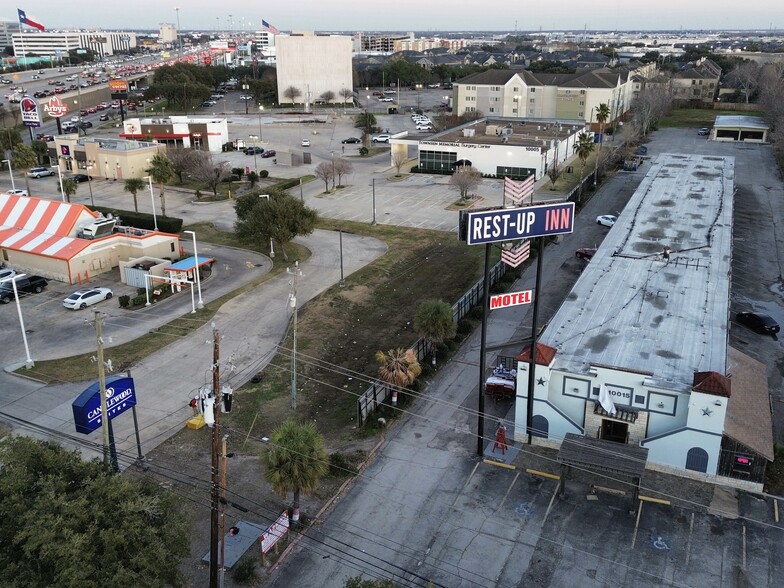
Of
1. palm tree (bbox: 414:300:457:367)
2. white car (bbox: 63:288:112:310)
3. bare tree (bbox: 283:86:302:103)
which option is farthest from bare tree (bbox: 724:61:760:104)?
white car (bbox: 63:288:112:310)

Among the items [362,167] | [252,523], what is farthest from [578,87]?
[252,523]

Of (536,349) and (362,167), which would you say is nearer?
(536,349)

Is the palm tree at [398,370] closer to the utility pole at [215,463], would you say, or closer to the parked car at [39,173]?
the utility pole at [215,463]

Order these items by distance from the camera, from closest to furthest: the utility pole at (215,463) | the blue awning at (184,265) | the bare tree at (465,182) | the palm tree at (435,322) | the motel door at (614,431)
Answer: the utility pole at (215,463)
the motel door at (614,431)
the palm tree at (435,322)
the blue awning at (184,265)
the bare tree at (465,182)

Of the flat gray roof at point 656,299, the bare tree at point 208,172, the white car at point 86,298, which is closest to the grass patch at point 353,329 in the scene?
the flat gray roof at point 656,299

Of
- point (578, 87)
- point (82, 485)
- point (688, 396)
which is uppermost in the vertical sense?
point (578, 87)

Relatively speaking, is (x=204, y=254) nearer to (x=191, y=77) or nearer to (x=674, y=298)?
(x=674, y=298)
